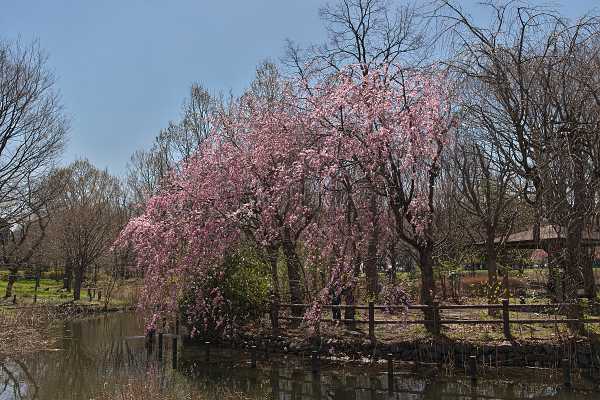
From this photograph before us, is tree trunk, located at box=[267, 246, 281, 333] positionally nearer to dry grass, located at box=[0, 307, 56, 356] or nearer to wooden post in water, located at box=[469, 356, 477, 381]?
wooden post in water, located at box=[469, 356, 477, 381]

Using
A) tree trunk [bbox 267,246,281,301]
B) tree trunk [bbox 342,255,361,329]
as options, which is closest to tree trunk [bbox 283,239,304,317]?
tree trunk [bbox 267,246,281,301]

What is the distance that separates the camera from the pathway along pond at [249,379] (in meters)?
11.5

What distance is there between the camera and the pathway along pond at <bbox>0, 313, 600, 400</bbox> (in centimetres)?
1148

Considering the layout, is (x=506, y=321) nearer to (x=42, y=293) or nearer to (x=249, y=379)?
(x=249, y=379)

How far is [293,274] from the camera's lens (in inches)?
643

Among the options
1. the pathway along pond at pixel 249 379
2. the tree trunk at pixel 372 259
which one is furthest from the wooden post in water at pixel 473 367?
the tree trunk at pixel 372 259

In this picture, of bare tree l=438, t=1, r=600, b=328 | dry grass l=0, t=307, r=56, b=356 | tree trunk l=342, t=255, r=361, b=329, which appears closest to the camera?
bare tree l=438, t=1, r=600, b=328

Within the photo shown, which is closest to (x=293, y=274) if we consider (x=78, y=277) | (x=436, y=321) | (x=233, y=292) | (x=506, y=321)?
(x=233, y=292)

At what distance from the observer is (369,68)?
1586 centimetres

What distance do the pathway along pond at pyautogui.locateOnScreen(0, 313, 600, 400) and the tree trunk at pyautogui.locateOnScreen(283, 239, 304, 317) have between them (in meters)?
1.88

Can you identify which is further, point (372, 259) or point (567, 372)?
point (372, 259)

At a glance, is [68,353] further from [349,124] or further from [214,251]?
[349,124]

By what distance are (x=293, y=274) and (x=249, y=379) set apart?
3.91 meters

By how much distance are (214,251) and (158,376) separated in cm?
348
